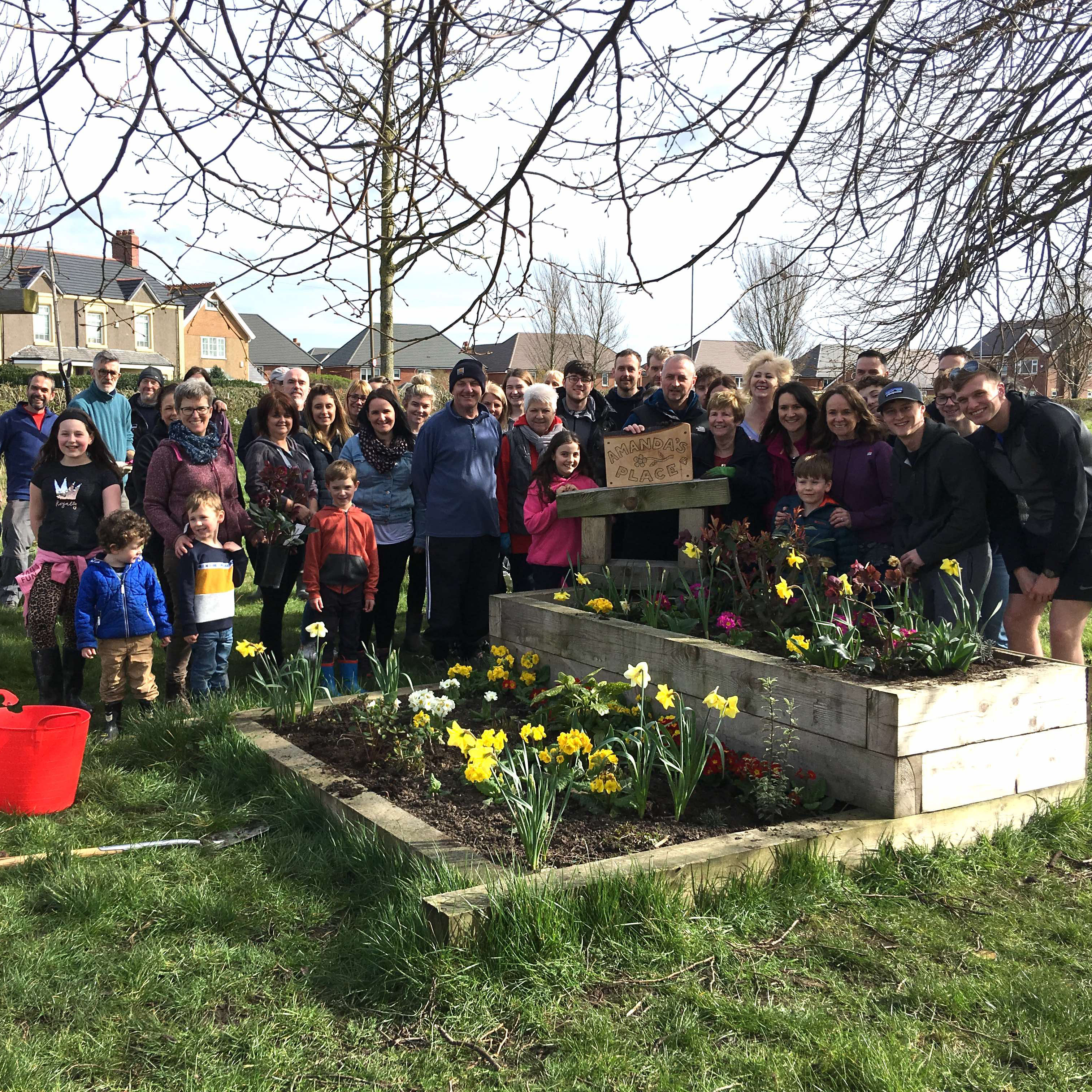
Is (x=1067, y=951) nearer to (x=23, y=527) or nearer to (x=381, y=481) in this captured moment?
(x=381, y=481)

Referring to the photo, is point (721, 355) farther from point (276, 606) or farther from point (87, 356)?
point (276, 606)

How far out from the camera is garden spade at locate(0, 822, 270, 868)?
151 inches

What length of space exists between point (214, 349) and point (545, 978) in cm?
5730

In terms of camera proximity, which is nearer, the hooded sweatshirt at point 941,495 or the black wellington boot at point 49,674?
the hooded sweatshirt at point 941,495

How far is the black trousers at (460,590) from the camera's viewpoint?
22.0 ft

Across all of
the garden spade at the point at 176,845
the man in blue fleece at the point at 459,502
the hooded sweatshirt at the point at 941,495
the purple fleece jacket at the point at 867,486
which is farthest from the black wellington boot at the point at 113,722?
the hooded sweatshirt at the point at 941,495

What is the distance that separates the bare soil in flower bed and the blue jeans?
1262 millimetres

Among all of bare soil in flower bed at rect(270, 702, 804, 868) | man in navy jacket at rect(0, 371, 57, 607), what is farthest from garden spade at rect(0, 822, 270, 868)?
man in navy jacket at rect(0, 371, 57, 607)

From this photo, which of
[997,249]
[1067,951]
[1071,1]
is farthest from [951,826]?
[1071,1]

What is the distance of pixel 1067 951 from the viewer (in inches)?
128

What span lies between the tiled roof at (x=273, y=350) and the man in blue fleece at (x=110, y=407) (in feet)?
184

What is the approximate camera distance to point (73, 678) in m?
5.78

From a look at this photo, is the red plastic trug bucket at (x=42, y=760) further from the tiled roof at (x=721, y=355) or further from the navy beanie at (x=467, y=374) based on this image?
the tiled roof at (x=721, y=355)

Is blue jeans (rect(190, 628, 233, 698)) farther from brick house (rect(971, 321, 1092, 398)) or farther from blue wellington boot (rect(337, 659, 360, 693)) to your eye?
brick house (rect(971, 321, 1092, 398))
